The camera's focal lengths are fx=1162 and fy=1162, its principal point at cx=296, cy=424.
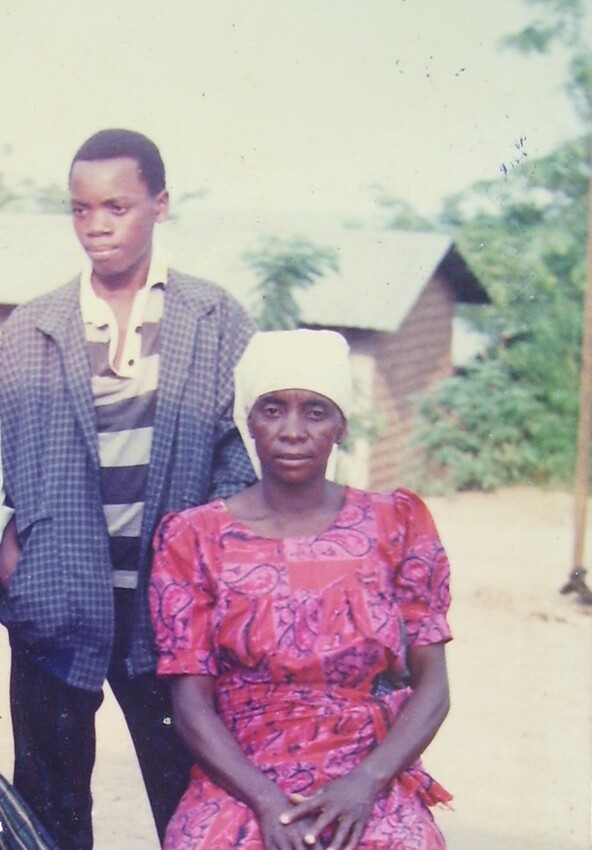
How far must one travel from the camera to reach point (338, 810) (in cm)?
205

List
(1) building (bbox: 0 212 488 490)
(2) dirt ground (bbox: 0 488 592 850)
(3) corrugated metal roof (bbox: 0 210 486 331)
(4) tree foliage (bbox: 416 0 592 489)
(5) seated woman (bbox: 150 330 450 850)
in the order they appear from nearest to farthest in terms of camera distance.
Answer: (5) seated woman (bbox: 150 330 450 850)
(2) dirt ground (bbox: 0 488 592 850)
(3) corrugated metal roof (bbox: 0 210 486 331)
(1) building (bbox: 0 212 488 490)
(4) tree foliage (bbox: 416 0 592 489)

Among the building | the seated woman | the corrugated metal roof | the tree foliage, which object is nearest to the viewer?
the seated woman

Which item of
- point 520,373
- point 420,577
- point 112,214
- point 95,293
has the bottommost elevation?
point 420,577

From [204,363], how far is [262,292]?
4592 mm

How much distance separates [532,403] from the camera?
33.3 ft

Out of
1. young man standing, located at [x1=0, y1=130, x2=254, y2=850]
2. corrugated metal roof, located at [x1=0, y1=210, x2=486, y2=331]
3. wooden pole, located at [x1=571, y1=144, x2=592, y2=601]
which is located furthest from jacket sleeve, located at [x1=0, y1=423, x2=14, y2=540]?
wooden pole, located at [x1=571, y1=144, x2=592, y2=601]

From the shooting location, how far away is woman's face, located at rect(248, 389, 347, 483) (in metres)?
2.21

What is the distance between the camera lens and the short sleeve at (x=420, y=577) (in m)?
2.26

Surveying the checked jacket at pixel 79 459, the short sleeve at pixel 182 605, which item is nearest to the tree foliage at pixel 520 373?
the checked jacket at pixel 79 459

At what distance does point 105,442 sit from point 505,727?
9.80 ft

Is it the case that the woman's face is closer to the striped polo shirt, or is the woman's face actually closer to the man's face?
the striped polo shirt

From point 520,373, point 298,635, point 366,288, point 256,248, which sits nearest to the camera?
point 298,635

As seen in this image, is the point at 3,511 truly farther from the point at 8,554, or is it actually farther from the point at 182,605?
the point at 182,605

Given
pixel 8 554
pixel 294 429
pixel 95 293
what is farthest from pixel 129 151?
pixel 8 554
